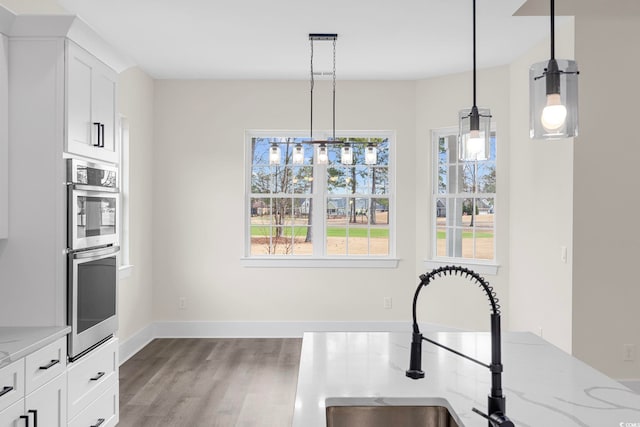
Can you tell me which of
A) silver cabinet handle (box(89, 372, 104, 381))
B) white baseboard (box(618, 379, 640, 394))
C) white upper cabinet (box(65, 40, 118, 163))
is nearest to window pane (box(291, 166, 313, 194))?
white upper cabinet (box(65, 40, 118, 163))

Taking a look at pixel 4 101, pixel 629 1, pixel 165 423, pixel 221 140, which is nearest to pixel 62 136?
pixel 4 101

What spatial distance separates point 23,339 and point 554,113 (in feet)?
7.77

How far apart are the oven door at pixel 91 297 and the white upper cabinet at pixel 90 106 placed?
1.90ft

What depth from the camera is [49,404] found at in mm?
2410

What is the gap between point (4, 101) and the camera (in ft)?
8.40

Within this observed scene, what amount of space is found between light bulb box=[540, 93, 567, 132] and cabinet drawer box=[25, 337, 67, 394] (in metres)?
2.26

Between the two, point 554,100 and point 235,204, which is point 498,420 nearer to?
point 554,100

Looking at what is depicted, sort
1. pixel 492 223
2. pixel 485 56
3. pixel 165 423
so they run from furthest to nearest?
pixel 492 223
pixel 485 56
pixel 165 423

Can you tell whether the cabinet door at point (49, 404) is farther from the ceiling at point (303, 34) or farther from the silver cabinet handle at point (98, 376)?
the ceiling at point (303, 34)

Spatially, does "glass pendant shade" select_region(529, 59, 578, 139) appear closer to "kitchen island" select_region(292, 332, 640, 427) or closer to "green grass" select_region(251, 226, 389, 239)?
"kitchen island" select_region(292, 332, 640, 427)

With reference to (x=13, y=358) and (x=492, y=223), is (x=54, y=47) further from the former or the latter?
(x=492, y=223)

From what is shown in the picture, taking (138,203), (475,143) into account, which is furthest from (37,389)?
(138,203)

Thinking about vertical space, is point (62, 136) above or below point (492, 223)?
above

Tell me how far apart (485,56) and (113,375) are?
13.9ft
